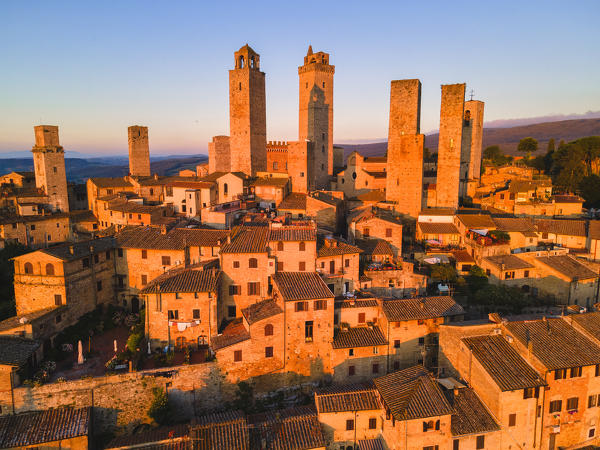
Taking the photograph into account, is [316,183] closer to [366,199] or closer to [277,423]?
[366,199]

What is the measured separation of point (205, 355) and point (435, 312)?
15.3 m

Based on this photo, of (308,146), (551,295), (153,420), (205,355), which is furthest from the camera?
(308,146)

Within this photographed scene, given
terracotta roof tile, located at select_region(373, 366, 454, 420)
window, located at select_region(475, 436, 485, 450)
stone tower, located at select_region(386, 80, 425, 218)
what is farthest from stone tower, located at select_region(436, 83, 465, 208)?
window, located at select_region(475, 436, 485, 450)

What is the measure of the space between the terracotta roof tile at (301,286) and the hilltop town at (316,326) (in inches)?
5.8

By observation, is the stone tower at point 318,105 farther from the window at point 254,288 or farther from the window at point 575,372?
the window at point 575,372

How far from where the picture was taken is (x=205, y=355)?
84.8 feet

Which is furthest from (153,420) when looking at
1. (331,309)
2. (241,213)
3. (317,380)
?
(241,213)

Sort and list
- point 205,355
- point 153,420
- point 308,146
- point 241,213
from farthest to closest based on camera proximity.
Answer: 1. point 308,146
2. point 241,213
3. point 205,355
4. point 153,420

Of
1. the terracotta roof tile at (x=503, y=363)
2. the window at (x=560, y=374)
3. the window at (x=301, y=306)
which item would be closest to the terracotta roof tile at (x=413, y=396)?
the terracotta roof tile at (x=503, y=363)

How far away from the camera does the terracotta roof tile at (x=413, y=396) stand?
65.9ft

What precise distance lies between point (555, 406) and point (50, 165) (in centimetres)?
5558

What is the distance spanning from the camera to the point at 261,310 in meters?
26.1

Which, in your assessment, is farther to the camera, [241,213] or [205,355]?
[241,213]

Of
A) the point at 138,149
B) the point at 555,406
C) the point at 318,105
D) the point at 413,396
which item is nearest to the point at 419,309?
the point at 413,396
